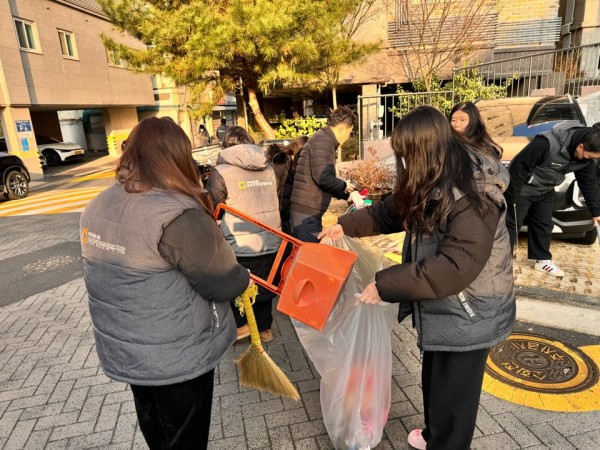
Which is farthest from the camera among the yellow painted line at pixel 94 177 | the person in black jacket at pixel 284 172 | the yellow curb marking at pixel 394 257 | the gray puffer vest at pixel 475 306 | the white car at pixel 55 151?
the white car at pixel 55 151

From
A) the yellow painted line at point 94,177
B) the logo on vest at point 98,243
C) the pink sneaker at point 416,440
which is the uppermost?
the logo on vest at point 98,243

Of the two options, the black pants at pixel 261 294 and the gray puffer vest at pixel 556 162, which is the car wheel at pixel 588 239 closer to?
the gray puffer vest at pixel 556 162

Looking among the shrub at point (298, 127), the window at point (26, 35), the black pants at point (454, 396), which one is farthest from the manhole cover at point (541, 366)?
the window at point (26, 35)

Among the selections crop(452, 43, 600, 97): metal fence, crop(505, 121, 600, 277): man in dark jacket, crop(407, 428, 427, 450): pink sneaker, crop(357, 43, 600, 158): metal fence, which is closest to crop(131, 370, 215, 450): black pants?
crop(407, 428, 427, 450): pink sneaker

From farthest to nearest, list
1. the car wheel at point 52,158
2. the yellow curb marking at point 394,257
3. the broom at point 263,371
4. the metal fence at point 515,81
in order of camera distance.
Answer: the car wheel at point 52,158 < the metal fence at point 515,81 < the yellow curb marking at point 394,257 < the broom at point 263,371

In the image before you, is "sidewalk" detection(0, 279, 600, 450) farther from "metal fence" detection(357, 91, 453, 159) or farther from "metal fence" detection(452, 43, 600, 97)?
"metal fence" detection(452, 43, 600, 97)

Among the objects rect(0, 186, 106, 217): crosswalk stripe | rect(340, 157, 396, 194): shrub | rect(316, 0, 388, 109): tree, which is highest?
rect(316, 0, 388, 109): tree

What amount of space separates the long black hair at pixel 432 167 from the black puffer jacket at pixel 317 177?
78.4 inches

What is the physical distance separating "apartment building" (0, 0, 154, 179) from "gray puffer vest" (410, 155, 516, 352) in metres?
12.4

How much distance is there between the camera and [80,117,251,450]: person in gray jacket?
1527 mm

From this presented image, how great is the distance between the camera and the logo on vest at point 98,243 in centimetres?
156

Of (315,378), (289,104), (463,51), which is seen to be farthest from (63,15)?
(315,378)

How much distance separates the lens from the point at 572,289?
4.05 m

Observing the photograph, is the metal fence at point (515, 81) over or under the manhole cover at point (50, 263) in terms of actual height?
over
